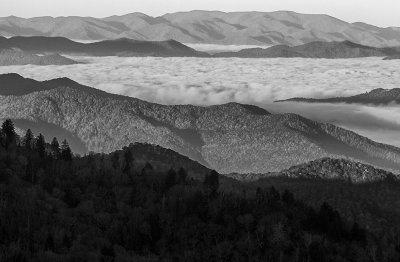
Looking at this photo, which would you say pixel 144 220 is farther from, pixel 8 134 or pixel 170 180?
pixel 8 134

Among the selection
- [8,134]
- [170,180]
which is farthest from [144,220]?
[8,134]

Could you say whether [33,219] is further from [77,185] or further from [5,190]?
[77,185]

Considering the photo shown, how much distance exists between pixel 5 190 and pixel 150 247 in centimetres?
2783

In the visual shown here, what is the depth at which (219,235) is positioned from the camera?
483 ft

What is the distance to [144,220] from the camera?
14962 cm

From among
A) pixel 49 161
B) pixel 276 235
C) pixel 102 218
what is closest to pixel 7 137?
pixel 49 161

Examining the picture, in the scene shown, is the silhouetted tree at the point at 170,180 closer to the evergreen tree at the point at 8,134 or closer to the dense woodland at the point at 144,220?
the dense woodland at the point at 144,220

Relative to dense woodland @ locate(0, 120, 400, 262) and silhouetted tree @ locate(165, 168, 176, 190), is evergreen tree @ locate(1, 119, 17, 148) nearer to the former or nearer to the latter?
dense woodland @ locate(0, 120, 400, 262)

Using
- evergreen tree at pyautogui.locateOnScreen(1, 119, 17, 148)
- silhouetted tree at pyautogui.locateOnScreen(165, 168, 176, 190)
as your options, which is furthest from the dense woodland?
evergreen tree at pyautogui.locateOnScreen(1, 119, 17, 148)

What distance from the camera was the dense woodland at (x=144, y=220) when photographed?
12606 cm

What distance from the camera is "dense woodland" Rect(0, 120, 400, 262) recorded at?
126062 millimetres

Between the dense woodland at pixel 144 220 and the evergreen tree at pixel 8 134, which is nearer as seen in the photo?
the dense woodland at pixel 144 220

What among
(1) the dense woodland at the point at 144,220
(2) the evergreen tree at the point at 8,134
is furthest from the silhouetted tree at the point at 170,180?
(2) the evergreen tree at the point at 8,134

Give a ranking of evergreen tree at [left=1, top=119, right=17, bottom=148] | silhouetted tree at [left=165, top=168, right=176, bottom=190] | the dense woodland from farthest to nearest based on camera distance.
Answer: evergreen tree at [left=1, top=119, right=17, bottom=148]
silhouetted tree at [left=165, top=168, right=176, bottom=190]
the dense woodland
